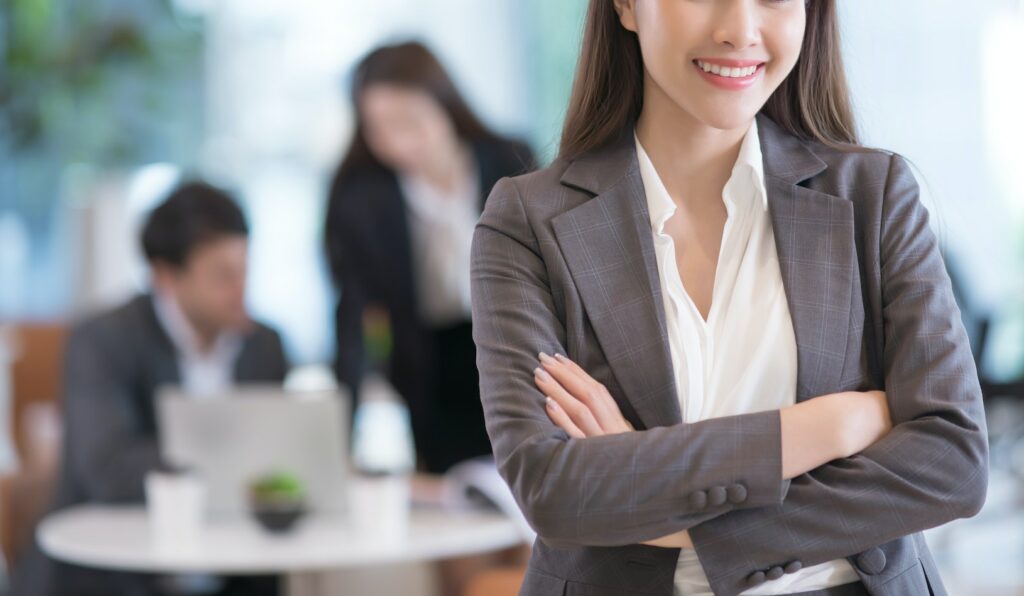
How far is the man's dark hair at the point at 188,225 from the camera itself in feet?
13.4

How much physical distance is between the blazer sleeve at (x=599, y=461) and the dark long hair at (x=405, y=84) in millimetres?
2572

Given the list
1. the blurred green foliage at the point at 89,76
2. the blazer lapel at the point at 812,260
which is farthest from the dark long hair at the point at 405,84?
the blurred green foliage at the point at 89,76

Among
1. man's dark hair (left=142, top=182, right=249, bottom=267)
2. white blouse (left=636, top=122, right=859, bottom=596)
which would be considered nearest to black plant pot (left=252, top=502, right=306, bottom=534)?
man's dark hair (left=142, top=182, right=249, bottom=267)

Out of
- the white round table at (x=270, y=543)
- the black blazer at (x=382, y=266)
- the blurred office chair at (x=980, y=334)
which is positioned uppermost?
the black blazer at (x=382, y=266)

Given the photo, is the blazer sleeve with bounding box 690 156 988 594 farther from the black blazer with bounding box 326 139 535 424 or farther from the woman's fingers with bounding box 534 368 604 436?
the black blazer with bounding box 326 139 535 424

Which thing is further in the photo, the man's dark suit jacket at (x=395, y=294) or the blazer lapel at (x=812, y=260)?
the man's dark suit jacket at (x=395, y=294)

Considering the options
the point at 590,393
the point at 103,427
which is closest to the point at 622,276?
the point at 590,393

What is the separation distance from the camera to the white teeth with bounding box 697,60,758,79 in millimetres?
1530

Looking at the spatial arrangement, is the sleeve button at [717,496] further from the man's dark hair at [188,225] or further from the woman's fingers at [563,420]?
the man's dark hair at [188,225]

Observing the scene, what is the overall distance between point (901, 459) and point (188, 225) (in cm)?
298

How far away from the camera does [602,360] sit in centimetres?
157

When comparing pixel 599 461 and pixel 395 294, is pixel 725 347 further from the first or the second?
pixel 395 294

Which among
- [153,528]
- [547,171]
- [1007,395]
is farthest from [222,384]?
[1007,395]

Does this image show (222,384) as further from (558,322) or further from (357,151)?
(558,322)
